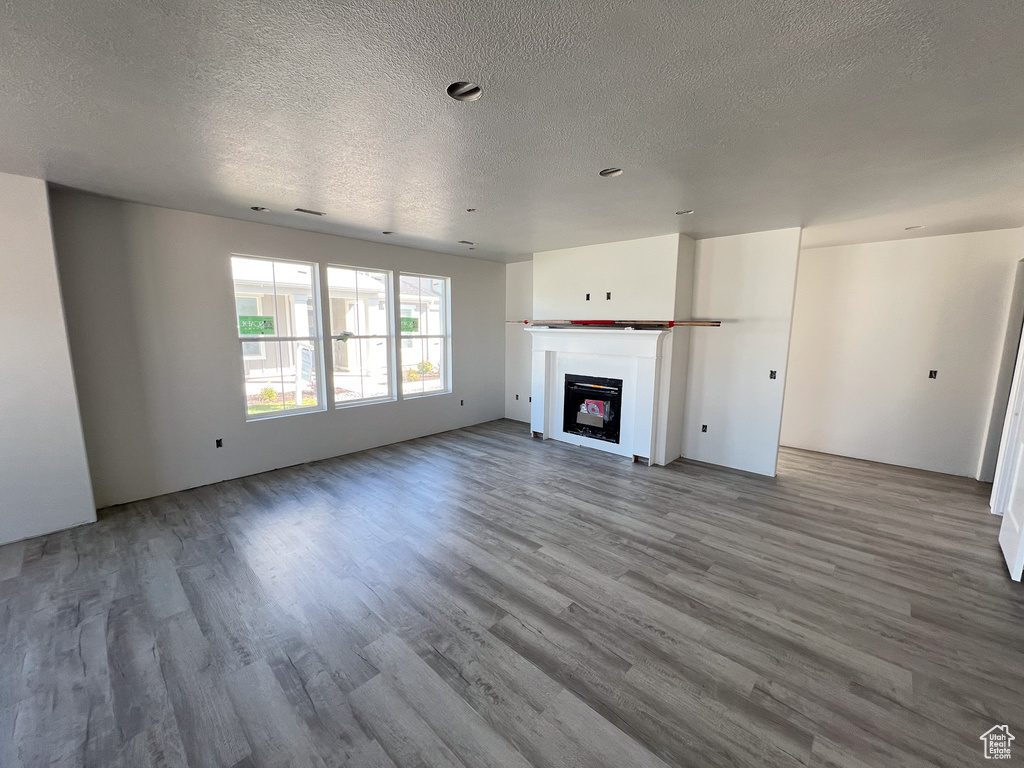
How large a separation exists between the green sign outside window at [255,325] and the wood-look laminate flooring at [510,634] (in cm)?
166

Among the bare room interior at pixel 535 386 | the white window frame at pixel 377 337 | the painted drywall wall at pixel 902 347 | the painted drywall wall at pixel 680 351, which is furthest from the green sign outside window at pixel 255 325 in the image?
the painted drywall wall at pixel 902 347

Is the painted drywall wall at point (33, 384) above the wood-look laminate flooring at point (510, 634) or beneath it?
above

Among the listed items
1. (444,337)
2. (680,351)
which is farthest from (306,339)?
(680,351)

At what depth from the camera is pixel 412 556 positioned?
9.29ft

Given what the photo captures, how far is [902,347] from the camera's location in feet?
15.0

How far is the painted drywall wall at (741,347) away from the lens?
4.14 meters

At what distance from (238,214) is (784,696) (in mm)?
5221

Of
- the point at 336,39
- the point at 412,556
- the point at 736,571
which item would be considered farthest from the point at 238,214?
the point at 736,571

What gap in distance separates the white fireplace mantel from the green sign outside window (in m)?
3.22

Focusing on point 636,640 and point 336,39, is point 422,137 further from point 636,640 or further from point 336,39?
point 636,640

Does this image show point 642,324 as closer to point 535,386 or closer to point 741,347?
point 741,347

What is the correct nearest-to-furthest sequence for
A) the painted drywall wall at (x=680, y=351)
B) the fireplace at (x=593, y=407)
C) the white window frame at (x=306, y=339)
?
the white window frame at (x=306, y=339) → the painted drywall wall at (x=680, y=351) → the fireplace at (x=593, y=407)

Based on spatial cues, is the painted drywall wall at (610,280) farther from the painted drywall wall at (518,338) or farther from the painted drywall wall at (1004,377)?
the painted drywall wall at (1004,377)

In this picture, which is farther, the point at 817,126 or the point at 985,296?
→ the point at 985,296
